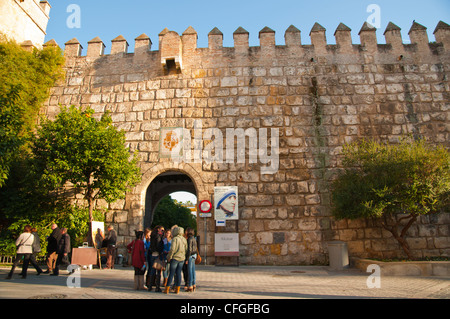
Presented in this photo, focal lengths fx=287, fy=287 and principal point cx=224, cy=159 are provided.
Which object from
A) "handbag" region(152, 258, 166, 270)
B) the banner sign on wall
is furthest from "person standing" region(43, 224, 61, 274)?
the banner sign on wall

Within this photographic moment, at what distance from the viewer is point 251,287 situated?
5.64m

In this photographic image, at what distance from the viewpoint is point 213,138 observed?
10.3 metres

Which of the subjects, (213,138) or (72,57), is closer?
(213,138)

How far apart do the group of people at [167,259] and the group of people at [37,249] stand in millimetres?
2886

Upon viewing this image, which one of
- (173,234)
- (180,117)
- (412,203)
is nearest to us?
(173,234)

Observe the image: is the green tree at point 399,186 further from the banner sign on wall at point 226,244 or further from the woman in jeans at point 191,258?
the woman in jeans at point 191,258

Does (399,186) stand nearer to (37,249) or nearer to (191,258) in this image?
(191,258)

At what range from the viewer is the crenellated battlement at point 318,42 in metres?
11.1

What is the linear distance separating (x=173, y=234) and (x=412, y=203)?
653 cm

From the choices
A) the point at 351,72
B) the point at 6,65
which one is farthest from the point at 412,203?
the point at 6,65

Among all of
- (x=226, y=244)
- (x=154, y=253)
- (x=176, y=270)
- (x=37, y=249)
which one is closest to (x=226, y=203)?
(x=226, y=244)

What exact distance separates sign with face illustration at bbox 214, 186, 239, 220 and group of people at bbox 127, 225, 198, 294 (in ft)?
11.5
